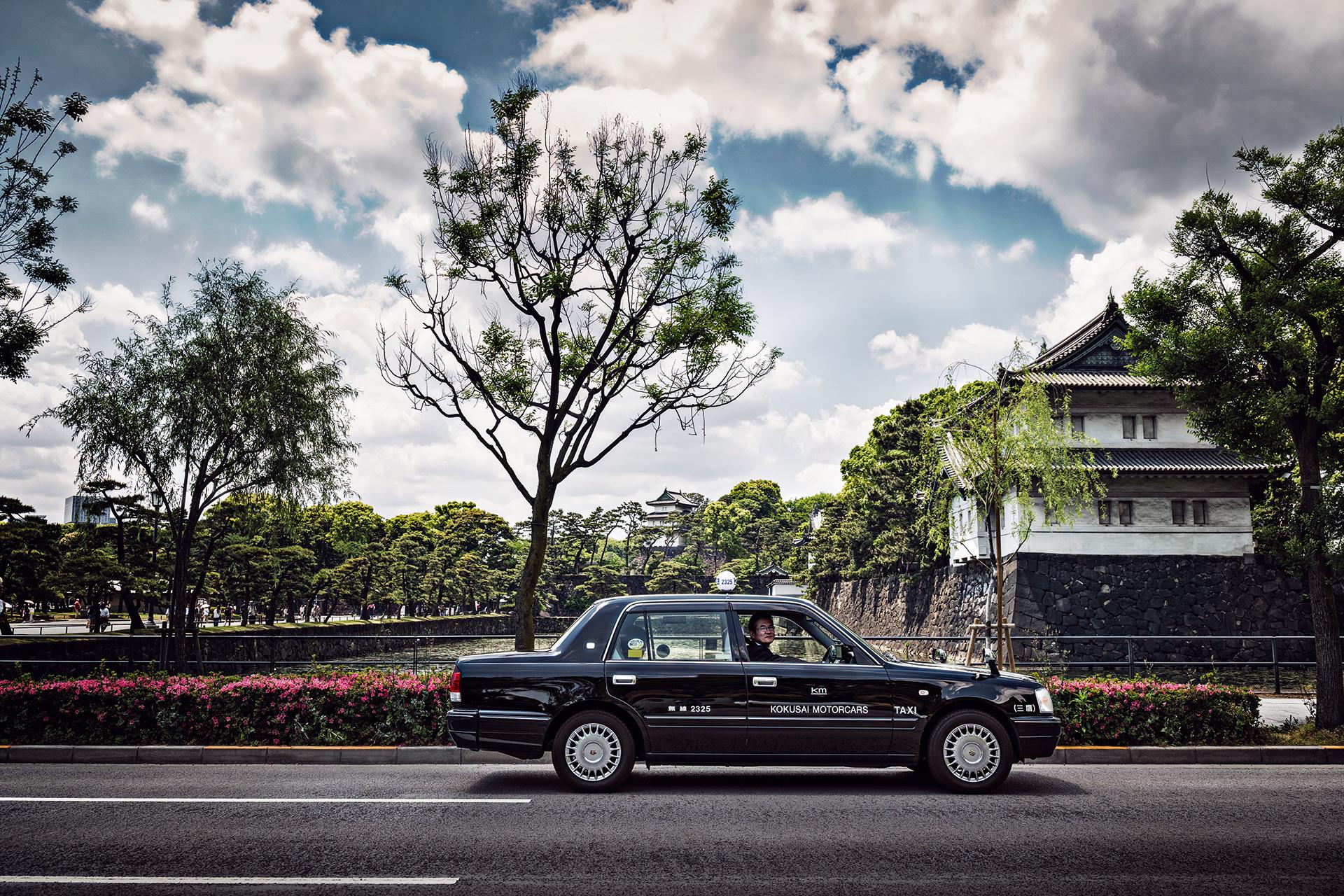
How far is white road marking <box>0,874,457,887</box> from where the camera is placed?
16.6ft

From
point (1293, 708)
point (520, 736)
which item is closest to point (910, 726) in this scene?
point (520, 736)

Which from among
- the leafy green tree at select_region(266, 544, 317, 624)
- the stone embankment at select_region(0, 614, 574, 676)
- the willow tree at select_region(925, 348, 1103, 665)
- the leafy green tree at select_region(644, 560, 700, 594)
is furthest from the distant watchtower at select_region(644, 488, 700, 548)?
the willow tree at select_region(925, 348, 1103, 665)

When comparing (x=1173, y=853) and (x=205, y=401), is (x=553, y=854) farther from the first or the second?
(x=205, y=401)

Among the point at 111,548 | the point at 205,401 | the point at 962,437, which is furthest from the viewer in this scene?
the point at 111,548

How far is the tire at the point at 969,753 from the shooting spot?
7.80m

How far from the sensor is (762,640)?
8070 mm

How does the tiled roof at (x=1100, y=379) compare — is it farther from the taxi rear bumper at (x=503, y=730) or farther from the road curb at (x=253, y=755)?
the taxi rear bumper at (x=503, y=730)

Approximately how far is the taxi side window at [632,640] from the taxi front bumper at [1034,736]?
131 inches

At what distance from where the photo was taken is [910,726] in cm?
781

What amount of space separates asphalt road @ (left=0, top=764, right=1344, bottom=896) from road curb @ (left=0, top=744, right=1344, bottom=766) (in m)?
0.96

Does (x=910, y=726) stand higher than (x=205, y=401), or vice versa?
(x=205, y=401)

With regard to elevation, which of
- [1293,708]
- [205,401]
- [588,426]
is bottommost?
[1293,708]

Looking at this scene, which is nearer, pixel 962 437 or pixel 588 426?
pixel 588 426

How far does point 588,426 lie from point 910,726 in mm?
9256
